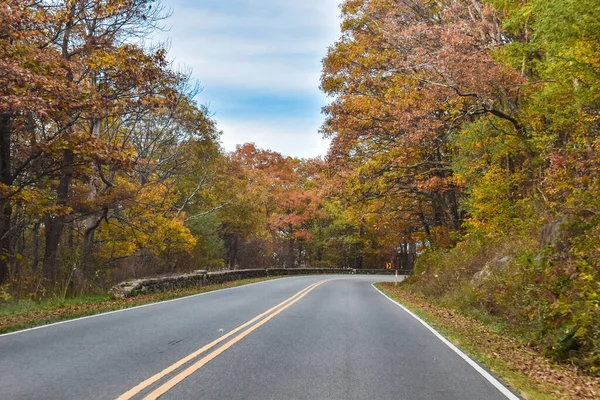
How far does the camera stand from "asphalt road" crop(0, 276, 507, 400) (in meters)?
4.64

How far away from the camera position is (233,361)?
589 centimetres

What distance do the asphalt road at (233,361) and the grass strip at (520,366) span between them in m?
0.41

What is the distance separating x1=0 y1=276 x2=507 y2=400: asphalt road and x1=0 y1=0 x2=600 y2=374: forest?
278 centimetres

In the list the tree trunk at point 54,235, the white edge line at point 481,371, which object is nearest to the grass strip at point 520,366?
the white edge line at point 481,371

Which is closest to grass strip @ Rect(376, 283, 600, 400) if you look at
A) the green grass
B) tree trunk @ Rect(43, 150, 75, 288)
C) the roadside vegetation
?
the green grass

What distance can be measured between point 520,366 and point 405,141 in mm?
11284

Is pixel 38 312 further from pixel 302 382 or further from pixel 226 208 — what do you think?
pixel 226 208

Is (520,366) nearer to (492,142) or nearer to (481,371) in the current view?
(481,371)

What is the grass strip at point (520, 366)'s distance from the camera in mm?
5402

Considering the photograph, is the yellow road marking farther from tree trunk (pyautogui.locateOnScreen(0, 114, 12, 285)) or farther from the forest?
tree trunk (pyautogui.locateOnScreen(0, 114, 12, 285))

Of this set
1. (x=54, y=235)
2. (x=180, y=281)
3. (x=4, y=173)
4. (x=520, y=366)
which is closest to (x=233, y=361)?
(x=520, y=366)

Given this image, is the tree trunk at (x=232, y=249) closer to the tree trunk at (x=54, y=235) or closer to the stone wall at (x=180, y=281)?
the stone wall at (x=180, y=281)

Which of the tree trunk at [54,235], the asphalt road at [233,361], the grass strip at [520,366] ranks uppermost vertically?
the tree trunk at [54,235]

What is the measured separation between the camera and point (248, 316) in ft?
33.7
